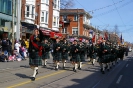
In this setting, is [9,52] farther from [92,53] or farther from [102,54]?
[102,54]

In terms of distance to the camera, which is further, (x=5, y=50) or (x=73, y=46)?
(x=5, y=50)

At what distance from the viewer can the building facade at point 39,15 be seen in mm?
31920

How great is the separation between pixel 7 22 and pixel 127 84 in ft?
65.4

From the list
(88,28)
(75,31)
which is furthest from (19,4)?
(88,28)

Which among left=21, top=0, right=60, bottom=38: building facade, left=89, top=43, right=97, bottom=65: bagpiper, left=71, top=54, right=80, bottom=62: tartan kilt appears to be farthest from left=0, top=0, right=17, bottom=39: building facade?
left=71, top=54, right=80, bottom=62: tartan kilt

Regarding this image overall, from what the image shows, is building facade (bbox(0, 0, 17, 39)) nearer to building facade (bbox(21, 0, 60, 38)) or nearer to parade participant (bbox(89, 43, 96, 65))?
building facade (bbox(21, 0, 60, 38))

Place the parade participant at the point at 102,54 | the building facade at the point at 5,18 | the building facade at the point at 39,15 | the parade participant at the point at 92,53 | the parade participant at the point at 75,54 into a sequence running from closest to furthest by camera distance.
A: the parade participant at the point at 102,54 → the parade participant at the point at 75,54 → the parade participant at the point at 92,53 → the building facade at the point at 5,18 → the building facade at the point at 39,15

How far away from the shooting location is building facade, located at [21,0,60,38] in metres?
31.9

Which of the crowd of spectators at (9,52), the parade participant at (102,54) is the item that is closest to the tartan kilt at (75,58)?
the parade participant at (102,54)

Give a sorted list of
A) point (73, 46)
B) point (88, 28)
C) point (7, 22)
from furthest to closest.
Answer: point (88, 28) → point (7, 22) → point (73, 46)

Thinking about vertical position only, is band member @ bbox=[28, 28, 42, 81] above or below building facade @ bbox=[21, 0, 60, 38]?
below

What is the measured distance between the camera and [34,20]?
33.6 m

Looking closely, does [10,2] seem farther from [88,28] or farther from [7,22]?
[88,28]

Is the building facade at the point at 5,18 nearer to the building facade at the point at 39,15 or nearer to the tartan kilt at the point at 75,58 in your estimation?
Answer: the building facade at the point at 39,15
